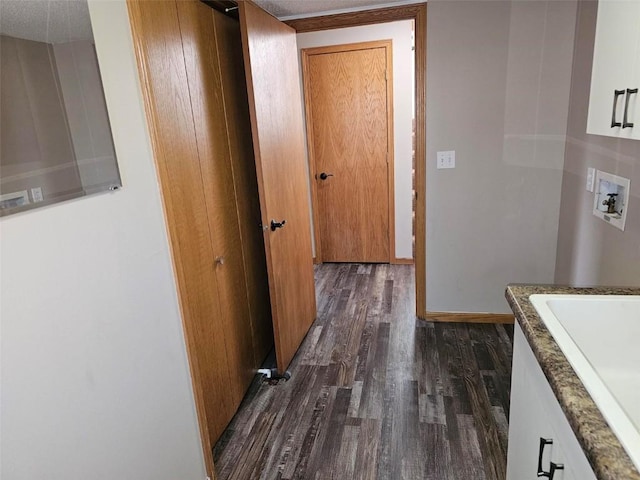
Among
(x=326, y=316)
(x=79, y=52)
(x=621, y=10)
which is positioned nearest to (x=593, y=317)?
(x=621, y=10)

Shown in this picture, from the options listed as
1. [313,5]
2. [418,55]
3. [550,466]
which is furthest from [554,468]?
[313,5]

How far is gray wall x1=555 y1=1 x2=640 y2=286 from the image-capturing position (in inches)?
65.4

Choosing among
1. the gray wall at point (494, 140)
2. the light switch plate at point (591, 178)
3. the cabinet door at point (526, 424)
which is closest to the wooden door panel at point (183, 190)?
the cabinet door at point (526, 424)

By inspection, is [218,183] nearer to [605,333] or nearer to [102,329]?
[102,329]

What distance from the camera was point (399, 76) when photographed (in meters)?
3.76

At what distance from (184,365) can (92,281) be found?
22.4 inches

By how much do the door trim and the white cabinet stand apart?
162 cm

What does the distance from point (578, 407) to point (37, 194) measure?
1.20 meters

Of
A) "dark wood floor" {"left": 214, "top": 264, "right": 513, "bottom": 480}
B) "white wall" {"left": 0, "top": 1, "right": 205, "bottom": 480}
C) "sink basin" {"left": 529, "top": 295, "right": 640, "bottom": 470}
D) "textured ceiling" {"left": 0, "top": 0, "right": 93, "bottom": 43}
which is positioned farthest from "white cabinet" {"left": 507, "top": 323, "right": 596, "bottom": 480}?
"textured ceiling" {"left": 0, "top": 0, "right": 93, "bottom": 43}

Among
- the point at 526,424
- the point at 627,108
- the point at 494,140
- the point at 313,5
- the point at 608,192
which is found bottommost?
the point at 526,424

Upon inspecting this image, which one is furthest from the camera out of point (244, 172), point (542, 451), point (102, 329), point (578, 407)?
point (244, 172)

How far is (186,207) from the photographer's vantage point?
163 cm

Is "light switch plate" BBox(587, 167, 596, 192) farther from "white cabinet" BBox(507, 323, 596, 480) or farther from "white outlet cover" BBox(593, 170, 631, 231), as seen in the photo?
"white cabinet" BBox(507, 323, 596, 480)

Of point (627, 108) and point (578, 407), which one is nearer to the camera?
point (578, 407)
